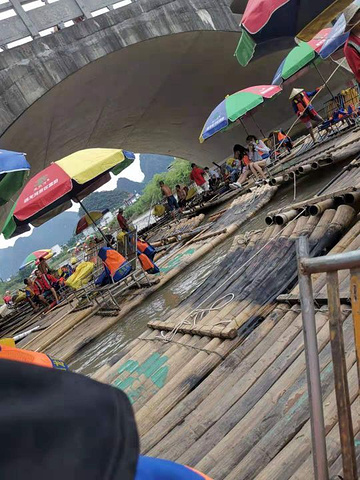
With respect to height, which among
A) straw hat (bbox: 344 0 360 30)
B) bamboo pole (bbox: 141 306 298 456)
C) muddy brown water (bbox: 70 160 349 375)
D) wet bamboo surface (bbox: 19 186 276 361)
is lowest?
muddy brown water (bbox: 70 160 349 375)

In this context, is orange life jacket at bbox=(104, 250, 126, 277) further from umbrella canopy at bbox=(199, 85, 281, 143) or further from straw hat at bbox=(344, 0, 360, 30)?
straw hat at bbox=(344, 0, 360, 30)

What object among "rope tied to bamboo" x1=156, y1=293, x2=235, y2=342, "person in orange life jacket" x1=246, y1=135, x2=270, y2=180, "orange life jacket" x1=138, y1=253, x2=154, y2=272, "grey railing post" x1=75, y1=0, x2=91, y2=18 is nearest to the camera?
"rope tied to bamboo" x1=156, y1=293, x2=235, y2=342

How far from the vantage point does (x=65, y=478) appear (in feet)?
1.97

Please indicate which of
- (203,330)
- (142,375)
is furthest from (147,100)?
(142,375)

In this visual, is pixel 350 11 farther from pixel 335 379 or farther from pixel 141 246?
pixel 141 246

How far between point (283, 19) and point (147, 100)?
579 inches

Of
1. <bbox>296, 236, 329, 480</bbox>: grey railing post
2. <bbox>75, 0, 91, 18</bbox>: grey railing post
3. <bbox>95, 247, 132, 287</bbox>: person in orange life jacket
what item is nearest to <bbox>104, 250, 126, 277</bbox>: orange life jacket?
<bbox>95, 247, 132, 287</bbox>: person in orange life jacket

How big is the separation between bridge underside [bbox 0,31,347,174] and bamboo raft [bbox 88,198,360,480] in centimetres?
1157

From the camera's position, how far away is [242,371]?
2.74 metres

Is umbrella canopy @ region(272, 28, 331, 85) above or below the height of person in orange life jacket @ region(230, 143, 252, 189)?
above

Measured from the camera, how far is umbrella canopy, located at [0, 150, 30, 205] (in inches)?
192

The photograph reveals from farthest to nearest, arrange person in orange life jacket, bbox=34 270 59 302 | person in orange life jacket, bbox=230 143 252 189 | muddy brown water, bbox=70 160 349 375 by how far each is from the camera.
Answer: person in orange life jacket, bbox=34 270 59 302
person in orange life jacket, bbox=230 143 252 189
muddy brown water, bbox=70 160 349 375

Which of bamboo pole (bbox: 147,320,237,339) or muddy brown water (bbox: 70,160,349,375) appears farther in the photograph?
muddy brown water (bbox: 70,160,349,375)

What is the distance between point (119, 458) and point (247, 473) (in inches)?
63.9
